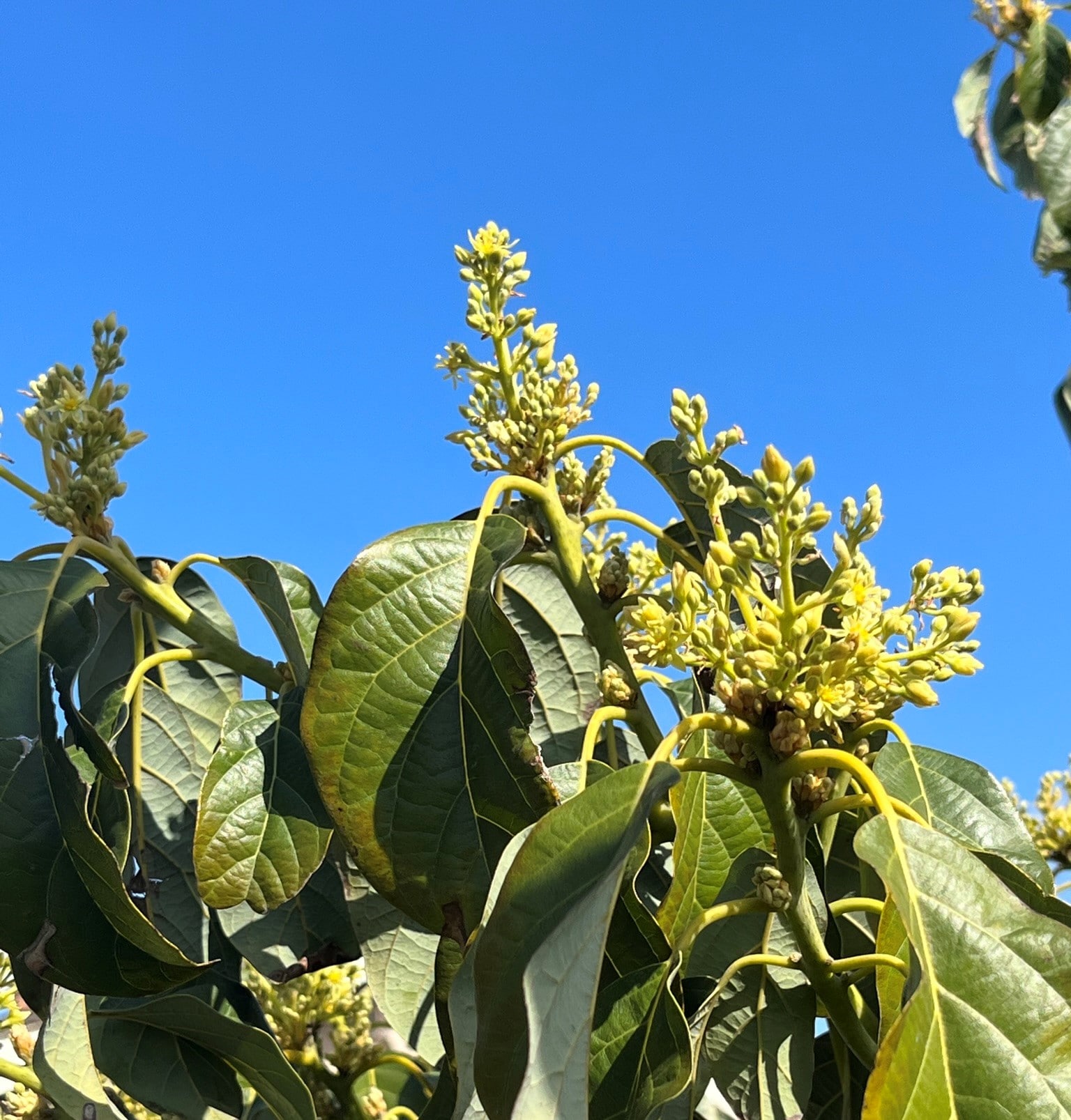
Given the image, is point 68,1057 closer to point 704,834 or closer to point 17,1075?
point 17,1075

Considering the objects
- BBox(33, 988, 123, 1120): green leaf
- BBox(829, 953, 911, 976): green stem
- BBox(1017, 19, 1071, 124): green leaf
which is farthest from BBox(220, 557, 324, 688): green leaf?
BBox(1017, 19, 1071, 124): green leaf

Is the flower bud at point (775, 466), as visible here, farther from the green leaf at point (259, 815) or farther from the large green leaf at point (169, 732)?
the large green leaf at point (169, 732)

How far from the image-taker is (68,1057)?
6.04 feet

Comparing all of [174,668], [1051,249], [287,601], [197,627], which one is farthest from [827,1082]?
[1051,249]

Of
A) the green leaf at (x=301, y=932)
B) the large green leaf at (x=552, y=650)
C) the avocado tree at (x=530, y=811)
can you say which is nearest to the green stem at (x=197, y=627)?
the avocado tree at (x=530, y=811)

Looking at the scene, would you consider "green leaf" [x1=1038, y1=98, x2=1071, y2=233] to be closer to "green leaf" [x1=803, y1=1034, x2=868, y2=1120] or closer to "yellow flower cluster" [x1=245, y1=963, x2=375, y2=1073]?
"green leaf" [x1=803, y1=1034, x2=868, y2=1120]

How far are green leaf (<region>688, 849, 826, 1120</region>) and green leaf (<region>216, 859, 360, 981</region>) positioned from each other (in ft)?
2.02

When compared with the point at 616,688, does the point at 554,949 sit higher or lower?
lower

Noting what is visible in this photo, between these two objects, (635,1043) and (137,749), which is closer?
(635,1043)

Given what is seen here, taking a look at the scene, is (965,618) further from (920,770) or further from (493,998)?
(493,998)

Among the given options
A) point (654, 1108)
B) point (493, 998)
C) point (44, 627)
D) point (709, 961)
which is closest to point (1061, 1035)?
point (654, 1108)

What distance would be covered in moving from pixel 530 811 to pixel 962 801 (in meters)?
0.63

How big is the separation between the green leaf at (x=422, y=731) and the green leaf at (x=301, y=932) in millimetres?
619

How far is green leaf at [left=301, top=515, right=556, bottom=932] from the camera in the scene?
4.44ft
